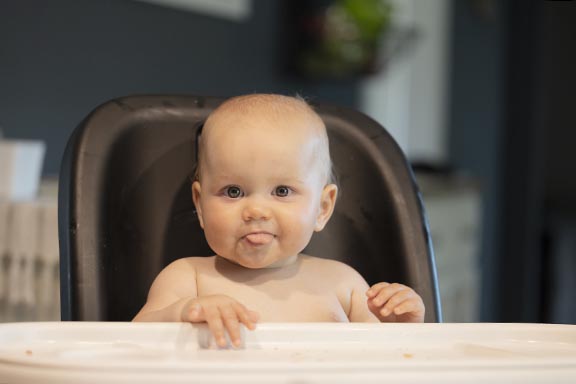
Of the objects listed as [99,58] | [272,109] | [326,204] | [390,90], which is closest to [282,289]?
[326,204]

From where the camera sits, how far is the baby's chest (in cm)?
112

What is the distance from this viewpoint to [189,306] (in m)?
0.83

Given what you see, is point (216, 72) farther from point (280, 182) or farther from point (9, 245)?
point (280, 182)

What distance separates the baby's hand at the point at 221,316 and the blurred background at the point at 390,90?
1.00 m

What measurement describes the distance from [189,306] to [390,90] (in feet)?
9.84

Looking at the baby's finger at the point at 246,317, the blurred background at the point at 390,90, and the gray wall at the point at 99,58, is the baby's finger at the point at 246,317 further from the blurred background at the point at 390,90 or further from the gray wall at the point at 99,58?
the gray wall at the point at 99,58

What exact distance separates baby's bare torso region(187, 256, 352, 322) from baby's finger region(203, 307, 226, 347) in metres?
0.30

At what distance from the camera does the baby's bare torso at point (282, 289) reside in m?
1.12

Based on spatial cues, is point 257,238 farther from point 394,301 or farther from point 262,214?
point 394,301

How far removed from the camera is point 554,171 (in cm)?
432

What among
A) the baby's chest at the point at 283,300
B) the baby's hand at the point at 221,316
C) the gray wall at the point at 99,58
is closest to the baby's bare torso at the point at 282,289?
the baby's chest at the point at 283,300

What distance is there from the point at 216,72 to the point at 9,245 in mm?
1138

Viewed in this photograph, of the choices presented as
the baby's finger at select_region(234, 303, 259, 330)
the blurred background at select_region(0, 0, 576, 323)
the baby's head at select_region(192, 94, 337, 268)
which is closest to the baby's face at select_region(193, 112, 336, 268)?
the baby's head at select_region(192, 94, 337, 268)

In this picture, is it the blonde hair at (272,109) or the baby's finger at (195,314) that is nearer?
the baby's finger at (195,314)
